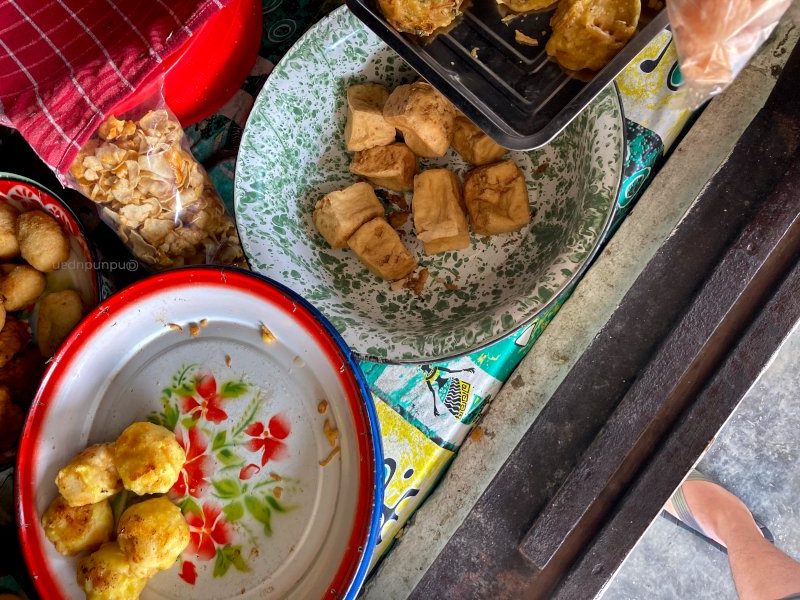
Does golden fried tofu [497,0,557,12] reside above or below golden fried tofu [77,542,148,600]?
above

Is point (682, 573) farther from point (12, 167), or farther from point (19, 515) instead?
point (12, 167)

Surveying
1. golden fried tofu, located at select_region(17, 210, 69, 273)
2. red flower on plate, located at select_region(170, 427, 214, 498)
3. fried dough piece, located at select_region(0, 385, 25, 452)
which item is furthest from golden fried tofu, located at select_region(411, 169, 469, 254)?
fried dough piece, located at select_region(0, 385, 25, 452)

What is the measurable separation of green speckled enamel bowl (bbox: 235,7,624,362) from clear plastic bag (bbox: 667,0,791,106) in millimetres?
201

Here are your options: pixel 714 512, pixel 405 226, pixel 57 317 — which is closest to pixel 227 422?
pixel 57 317

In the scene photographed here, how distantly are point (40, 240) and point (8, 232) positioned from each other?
2.5 inches

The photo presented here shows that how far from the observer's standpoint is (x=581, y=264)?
33.7 inches

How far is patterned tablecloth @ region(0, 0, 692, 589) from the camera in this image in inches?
40.8

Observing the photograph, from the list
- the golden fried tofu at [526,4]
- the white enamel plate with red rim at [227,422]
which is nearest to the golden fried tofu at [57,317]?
→ the white enamel plate with red rim at [227,422]

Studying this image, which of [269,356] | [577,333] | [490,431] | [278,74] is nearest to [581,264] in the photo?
[577,333]

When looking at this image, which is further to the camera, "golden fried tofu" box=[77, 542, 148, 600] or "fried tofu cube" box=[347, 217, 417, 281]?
"fried tofu cube" box=[347, 217, 417, 281]

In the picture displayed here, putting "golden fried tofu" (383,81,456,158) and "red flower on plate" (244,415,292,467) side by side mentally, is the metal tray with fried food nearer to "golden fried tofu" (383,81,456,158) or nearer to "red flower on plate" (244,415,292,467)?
"golden fried tofu" (383,81,456,158)

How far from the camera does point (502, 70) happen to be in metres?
0.84

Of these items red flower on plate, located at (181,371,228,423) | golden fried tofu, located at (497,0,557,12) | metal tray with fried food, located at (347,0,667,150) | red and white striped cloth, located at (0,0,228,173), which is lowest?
red flower on plate, located at (181,371,228,423)

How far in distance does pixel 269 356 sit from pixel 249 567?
285 millimetres
